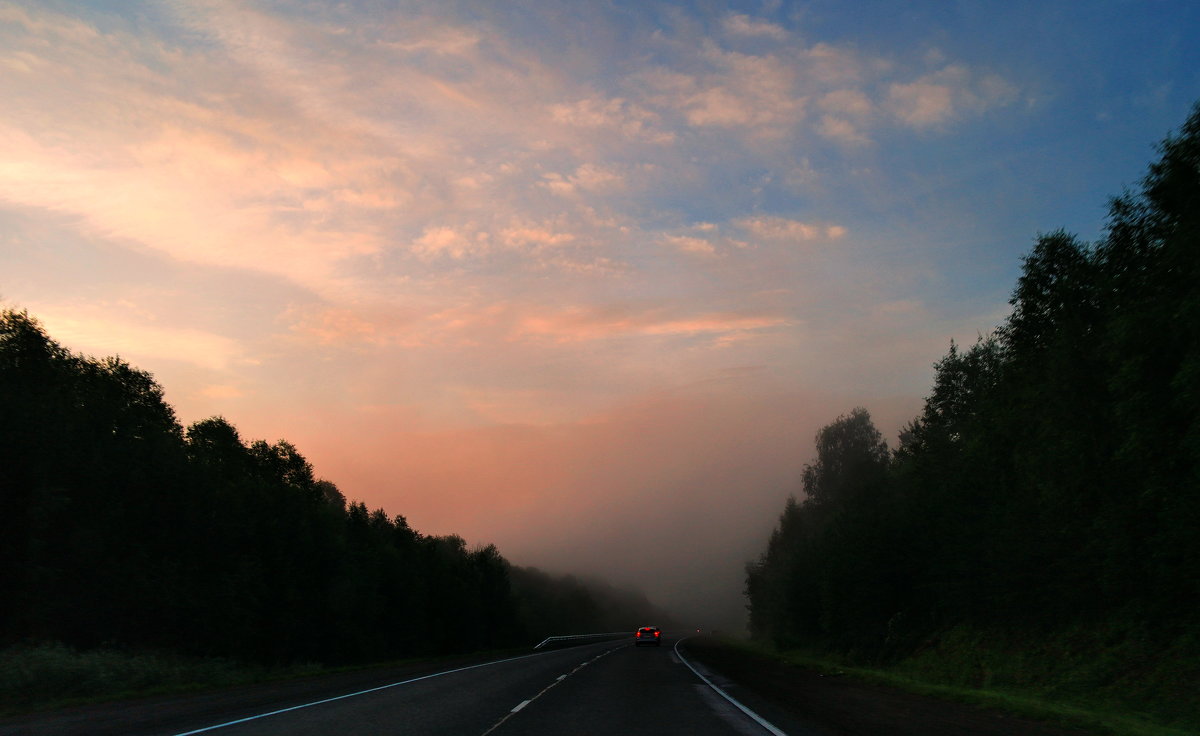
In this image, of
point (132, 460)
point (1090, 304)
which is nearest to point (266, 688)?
point (132, 460)

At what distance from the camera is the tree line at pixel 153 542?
31.3 m

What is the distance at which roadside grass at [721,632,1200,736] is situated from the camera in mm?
13938

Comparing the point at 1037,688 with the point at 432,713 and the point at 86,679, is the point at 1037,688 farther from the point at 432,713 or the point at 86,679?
the point at 86,679

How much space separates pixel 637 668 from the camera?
29141 mm

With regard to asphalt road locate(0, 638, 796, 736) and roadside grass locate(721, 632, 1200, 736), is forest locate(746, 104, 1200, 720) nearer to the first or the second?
roadside grass locate(721, 632, 1200, 736)

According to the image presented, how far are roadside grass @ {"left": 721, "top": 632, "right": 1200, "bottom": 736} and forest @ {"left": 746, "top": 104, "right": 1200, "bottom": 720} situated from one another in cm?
35

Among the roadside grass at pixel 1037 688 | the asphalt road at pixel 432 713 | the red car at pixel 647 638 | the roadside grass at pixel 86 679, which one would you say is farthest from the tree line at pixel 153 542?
the roadside grass at pixel 1037 688

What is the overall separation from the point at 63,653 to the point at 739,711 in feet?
58.6

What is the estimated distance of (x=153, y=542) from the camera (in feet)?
127

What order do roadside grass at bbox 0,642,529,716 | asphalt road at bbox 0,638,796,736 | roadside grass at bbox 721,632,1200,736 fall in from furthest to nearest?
roadside grass at bbox 0,642,529,716 < roadside grass at bbox 721,632,1200,736 < asphalt road at bbox 0,638,796,736

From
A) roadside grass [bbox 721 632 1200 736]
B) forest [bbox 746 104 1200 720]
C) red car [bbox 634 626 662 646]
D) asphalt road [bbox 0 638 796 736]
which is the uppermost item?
forest [bbox 746 104 1200 720]

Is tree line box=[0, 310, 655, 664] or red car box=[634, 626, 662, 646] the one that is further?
red car box=[634, 626, 662, 646]

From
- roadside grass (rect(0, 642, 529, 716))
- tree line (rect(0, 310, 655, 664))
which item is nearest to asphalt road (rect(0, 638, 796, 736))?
roadside grass (rect(0, 642, 529, 716))

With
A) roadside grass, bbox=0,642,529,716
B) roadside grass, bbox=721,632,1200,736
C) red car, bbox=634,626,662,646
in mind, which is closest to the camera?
roadside grass, bbox=721,632,1200,736
